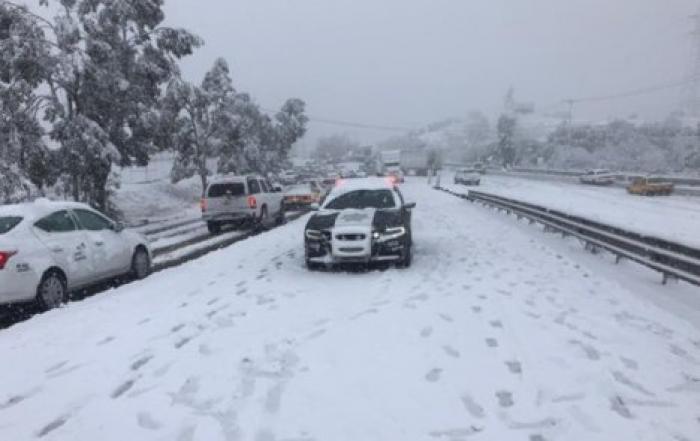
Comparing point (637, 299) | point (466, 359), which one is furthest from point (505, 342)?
point (637, 299)

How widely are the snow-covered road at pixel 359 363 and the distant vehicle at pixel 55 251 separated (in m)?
→ 0.54

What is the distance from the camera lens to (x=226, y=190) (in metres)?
19.8

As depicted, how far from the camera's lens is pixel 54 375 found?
5.69m

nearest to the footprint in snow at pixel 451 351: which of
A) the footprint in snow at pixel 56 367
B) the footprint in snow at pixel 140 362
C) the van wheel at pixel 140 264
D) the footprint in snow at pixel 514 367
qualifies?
the footprint in snow at pixel 514 367

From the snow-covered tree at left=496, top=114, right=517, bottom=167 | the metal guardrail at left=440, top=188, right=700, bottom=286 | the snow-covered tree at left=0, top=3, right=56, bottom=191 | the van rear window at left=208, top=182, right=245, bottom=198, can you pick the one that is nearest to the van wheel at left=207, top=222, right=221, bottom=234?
the van rear window at left=208, top=182, right=245, bottom=198

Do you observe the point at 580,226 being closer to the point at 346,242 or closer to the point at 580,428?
the point at 346,242

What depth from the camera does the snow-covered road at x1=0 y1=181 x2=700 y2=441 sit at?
449 cm

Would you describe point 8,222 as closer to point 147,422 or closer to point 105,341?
point 105,341

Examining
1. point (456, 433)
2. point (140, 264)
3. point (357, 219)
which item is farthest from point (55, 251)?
point (456, 433)

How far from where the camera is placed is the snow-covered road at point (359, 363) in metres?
4.49

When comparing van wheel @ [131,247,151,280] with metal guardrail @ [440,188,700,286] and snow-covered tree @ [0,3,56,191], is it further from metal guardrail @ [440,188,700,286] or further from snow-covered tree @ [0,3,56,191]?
snow-covered tree @ [0,3,56,191]

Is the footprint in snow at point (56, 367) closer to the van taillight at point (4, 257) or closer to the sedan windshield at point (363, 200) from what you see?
the van taillight at point (4, 257)

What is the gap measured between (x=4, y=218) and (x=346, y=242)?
5.60 m

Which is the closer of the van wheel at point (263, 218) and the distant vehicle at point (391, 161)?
the van wheel at point (263, 218)
